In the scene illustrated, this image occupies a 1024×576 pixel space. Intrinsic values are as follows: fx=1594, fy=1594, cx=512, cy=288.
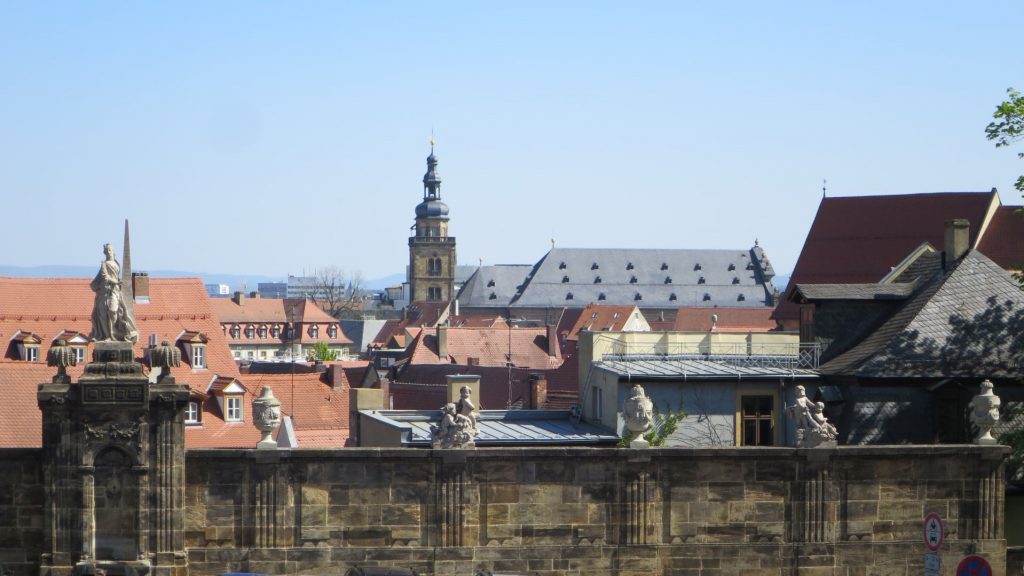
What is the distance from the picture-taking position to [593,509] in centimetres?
2275

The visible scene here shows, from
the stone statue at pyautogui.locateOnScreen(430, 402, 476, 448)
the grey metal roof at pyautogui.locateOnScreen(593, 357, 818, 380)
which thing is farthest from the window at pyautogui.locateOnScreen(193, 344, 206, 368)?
the stone statue at pyautogui.locateOnScreen(430, 402, 476, 448)

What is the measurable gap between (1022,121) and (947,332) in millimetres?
4142

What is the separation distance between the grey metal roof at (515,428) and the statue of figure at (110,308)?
341 inches

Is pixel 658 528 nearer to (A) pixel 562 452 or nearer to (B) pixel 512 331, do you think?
(A) pixel 562 452

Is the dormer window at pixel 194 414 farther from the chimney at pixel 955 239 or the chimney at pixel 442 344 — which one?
the chimney at pixel 442 344

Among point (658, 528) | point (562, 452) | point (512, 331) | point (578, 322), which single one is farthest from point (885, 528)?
point (578, 322)

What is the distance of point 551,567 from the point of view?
22.6 m

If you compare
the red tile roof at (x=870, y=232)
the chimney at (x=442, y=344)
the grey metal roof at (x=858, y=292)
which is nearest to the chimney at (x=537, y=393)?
the grey metal roof at (x=858, y=292)

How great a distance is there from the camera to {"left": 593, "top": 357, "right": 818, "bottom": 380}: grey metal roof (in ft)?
99.4

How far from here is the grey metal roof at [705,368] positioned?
99.4 ft

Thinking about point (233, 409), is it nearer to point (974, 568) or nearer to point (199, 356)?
point (199, 356)

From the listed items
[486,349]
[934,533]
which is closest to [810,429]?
[934,533]

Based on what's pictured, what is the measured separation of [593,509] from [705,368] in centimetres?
911

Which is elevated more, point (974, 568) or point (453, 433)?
point (453, 433)
